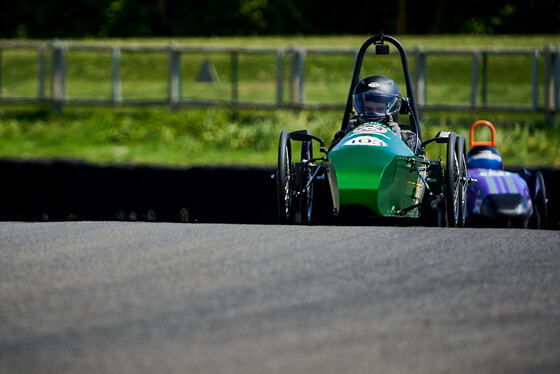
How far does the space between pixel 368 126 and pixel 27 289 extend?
161 inches

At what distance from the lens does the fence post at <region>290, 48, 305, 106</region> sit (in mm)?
24234

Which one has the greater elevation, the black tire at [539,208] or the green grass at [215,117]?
the green grass at [215,117]

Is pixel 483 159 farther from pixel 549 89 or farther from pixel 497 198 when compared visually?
pixel 549 89

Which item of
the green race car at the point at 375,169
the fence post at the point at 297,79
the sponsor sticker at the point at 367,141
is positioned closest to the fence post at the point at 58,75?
the fence post at the point at 297,79

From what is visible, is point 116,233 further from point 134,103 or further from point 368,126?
point 134,103

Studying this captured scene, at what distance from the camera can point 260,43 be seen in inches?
1539

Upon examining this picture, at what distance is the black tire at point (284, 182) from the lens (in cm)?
915

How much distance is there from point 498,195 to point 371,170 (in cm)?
184

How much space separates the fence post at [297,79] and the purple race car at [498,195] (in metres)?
13.1

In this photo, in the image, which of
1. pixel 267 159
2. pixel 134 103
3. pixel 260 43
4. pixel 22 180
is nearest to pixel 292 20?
pixel 260 43

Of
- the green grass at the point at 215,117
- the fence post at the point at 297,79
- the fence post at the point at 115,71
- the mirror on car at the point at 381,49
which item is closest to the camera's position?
the mirror on car at the point at 381,49

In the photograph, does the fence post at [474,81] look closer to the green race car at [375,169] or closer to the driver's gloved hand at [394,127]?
the green race car at [375,169]

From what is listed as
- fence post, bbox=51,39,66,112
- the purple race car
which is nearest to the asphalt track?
the purple race car

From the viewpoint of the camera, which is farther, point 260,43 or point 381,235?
point 260,43
